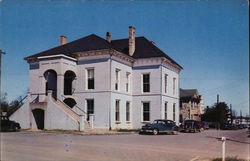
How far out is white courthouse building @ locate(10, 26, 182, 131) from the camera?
26.5 meters

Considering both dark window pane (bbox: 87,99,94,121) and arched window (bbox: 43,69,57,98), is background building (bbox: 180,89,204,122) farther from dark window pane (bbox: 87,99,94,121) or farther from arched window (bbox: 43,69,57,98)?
arched window (bbox: 43,69,57,98)

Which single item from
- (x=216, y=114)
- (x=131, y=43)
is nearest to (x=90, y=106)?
(x=131, y=43)

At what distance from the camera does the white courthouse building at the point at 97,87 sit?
2652 centimetres

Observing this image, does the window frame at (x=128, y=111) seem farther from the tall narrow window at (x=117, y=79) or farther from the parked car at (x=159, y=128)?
the parked car at (x=159, y=128)

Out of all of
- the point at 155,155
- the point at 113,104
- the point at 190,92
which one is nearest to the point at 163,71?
the point at 113,104

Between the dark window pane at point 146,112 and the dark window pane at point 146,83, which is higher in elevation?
the dark window pane at point 146,83

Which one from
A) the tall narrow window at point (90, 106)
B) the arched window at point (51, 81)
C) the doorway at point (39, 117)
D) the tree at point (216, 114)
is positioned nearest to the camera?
the doorway at point (39, 117)

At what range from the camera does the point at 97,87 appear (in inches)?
1141

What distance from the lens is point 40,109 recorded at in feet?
87.9

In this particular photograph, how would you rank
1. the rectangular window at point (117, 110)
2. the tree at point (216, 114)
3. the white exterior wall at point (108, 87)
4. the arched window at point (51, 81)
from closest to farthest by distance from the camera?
the white exterior wall at point (108, 87) < the rectangular window at point (117, 110) < the arched window at point (51, 81) < the tree at point (216, 114)

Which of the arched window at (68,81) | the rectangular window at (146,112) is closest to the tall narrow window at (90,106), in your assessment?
the arched window at (68,81)

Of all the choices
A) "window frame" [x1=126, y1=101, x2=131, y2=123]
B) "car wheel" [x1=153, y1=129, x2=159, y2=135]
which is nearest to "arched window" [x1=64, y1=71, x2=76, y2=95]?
"window frame" [x1=126, y1=101, x2=131, y2=123]

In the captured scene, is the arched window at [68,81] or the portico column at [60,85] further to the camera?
the arched window at [68,81]

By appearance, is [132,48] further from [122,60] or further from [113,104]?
[113,104]
